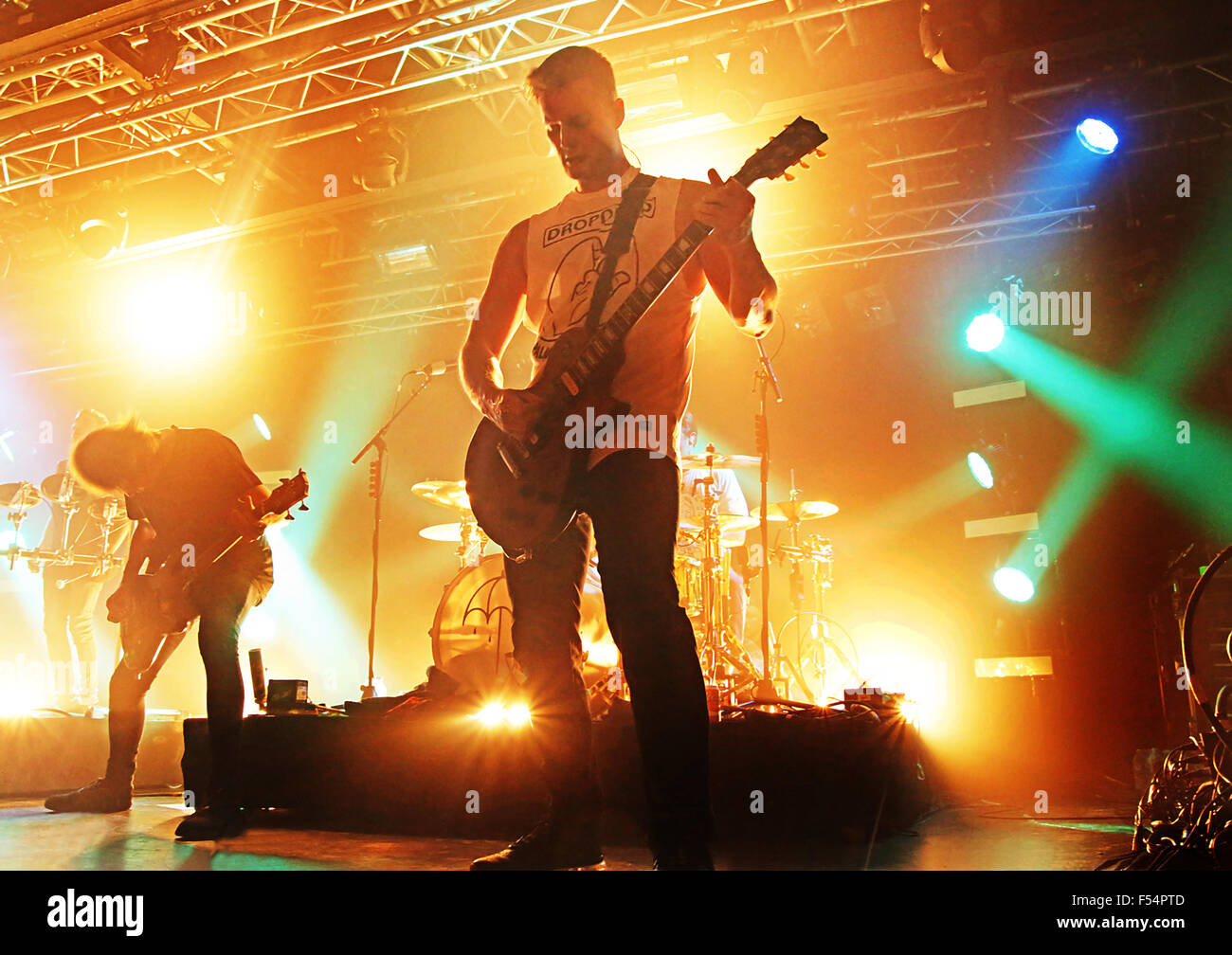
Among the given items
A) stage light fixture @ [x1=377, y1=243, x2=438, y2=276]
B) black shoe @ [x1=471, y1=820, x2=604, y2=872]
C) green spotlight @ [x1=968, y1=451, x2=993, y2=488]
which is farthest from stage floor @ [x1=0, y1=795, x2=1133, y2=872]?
stage light fixture @ [x1=377, y1=243, x2=438, y2=276]

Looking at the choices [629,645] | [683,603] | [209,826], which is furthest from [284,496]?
[683,603]

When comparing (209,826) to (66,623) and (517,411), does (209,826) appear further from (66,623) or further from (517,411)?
(66,623)

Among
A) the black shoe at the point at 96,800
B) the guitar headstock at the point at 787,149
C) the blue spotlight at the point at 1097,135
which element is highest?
the blue spotlight at the point at 1097,135

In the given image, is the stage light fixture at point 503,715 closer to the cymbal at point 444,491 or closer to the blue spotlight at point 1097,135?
the cymbal at point 444,491

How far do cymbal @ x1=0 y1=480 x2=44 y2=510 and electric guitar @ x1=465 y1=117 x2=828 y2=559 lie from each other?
7.30 metres

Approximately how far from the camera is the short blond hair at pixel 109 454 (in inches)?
135

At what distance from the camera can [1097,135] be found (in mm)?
6410

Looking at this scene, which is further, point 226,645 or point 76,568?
point 76,568

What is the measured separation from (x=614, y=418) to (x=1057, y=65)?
6.08 meters

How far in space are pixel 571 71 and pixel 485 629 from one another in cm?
440

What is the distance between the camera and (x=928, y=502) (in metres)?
8.65

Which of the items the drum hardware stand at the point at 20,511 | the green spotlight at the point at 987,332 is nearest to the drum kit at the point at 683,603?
the green spotlight at the point at 987,332

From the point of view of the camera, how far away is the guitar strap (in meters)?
2.19

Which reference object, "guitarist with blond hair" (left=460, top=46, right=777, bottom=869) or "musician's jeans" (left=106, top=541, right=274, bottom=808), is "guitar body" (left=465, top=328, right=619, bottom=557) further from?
"musician's jeans" (left=106, top=541, right=274, bottom=808)
